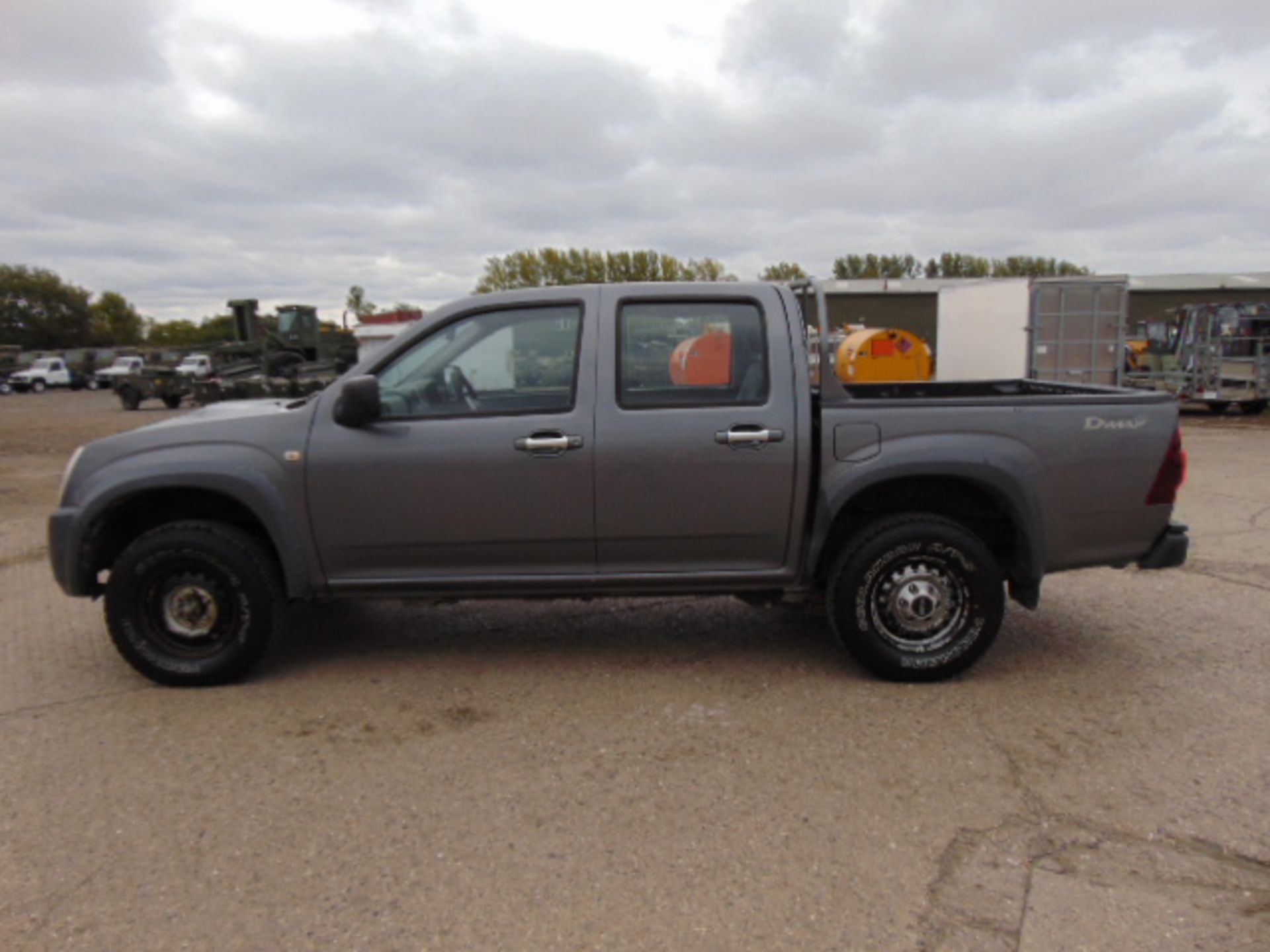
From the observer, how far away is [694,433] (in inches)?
157

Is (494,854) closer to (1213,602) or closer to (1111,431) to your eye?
(1111,431)

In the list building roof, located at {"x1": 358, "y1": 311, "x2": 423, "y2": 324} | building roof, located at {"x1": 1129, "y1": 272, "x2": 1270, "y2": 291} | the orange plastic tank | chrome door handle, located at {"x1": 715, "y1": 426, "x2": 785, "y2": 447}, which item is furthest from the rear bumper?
building roof, located at {"x1": 1129, "y1": 272, "x2": 1270, "y2": 291}

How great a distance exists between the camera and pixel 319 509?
405cm

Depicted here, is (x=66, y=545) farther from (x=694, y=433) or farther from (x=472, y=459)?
(x=694, y=433)

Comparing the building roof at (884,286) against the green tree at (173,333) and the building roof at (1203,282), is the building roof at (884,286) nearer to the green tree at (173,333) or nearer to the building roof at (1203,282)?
the building roof at (1203,282)

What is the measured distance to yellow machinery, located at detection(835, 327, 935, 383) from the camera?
17438 mm

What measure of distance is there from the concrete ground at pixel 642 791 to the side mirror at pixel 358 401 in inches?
49.9

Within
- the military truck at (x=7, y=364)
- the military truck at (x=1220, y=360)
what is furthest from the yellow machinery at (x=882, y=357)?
the military truck at (x=7, y=364)

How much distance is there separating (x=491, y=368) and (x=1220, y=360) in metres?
18.3

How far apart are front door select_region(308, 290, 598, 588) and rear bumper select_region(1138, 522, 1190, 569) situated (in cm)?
261

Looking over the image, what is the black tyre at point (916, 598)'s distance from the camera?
4023mm

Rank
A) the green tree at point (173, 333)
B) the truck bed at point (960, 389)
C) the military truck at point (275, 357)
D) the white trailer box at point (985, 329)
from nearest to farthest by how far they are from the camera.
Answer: the truck bed at point (960, 389) < the white trailer box at point (985, 329) < the military truck at point (275, 357) < the green tree at point (173, 333)

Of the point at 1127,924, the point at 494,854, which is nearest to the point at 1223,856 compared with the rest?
the point at 1127,924

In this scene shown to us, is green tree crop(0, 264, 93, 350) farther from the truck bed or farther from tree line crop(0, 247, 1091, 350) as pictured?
the truck bed
